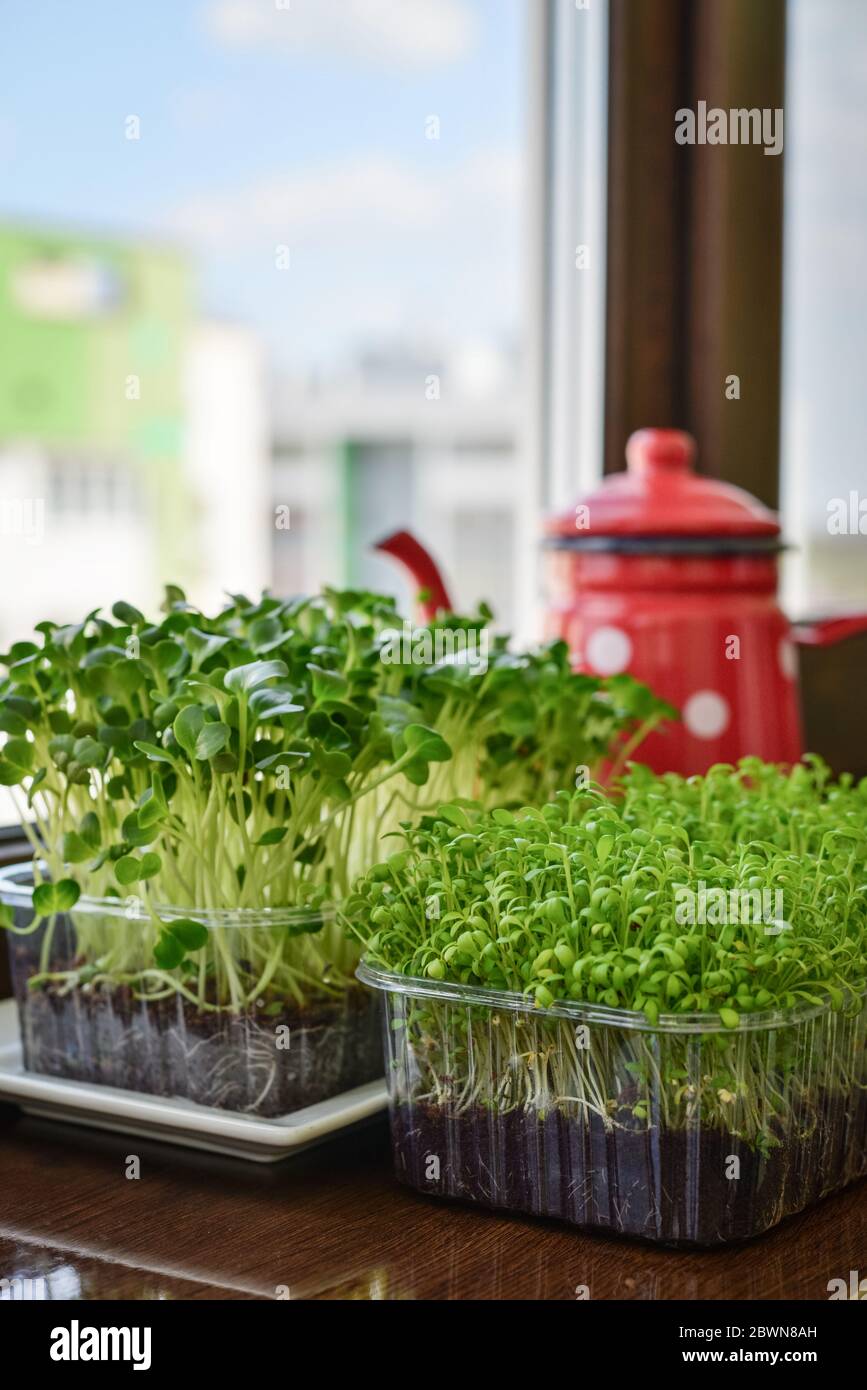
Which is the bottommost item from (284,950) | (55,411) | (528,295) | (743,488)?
(284,950)

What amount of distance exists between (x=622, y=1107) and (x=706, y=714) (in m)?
0.54

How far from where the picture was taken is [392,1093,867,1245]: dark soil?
612 mm

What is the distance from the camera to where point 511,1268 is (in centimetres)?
62

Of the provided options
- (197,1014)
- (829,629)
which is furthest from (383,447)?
(197,1014)

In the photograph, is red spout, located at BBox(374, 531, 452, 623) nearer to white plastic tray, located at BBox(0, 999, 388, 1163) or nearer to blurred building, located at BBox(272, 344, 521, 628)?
white plastic tray, located at BBox(0, 999, 388, 1163)

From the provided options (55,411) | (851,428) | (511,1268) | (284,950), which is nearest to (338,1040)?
(284,950)

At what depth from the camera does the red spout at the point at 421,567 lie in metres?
1.09

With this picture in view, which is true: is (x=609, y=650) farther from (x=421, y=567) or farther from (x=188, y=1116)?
(x=188, y=1116)

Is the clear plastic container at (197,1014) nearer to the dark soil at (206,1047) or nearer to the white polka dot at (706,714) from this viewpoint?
the dark soil at (206,1047)

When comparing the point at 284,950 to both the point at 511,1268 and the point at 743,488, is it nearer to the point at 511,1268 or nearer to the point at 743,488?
the point at 511,1268

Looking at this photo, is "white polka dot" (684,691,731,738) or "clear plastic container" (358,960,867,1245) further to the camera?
"white polka dot" (684,691,731,738)

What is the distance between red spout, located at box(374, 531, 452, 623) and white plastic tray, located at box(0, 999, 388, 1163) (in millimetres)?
417

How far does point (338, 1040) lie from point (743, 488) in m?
1.01

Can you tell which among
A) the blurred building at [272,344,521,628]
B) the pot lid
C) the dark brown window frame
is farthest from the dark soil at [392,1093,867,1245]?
the blurred building at [272,344,521,628]
